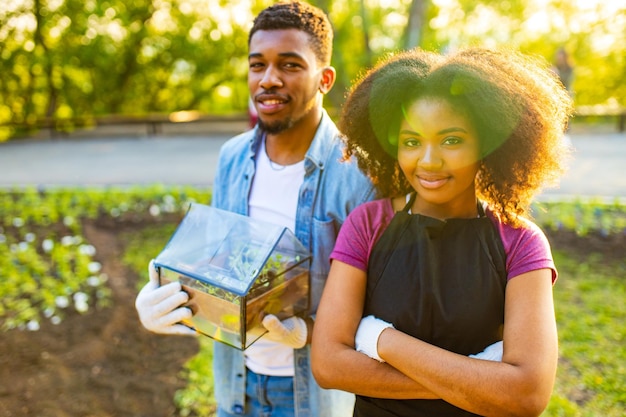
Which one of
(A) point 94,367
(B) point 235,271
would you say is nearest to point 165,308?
(B) point 235,271

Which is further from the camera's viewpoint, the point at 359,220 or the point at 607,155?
the point at 607,155

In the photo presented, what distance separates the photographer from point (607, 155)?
10188 millimetres

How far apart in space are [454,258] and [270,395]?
3.42 feet

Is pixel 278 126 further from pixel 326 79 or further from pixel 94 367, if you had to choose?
pixel 94 367

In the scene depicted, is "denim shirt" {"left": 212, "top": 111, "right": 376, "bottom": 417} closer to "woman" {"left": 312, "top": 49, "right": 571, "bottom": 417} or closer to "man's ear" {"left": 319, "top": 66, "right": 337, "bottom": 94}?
"man's ear" {"left": 319, "top": 66, "right": 337, "bottom": 94}

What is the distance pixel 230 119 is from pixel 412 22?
8.96 metres

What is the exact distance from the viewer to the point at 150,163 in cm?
1117

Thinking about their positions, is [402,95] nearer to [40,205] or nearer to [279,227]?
[279,227]

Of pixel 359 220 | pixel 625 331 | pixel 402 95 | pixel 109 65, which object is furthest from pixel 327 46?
pixel 109 65

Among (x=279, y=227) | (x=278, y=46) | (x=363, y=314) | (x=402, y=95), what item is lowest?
(x=363, y=314)

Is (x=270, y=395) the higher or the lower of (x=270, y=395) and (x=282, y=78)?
the lower

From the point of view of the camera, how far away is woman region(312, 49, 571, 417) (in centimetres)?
143

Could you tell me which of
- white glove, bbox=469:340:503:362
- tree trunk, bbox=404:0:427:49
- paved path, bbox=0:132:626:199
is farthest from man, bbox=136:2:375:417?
tree trunk, bbox=404:0:427:49

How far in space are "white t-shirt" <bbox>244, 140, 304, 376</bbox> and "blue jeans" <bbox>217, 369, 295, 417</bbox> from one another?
1.1 inches
